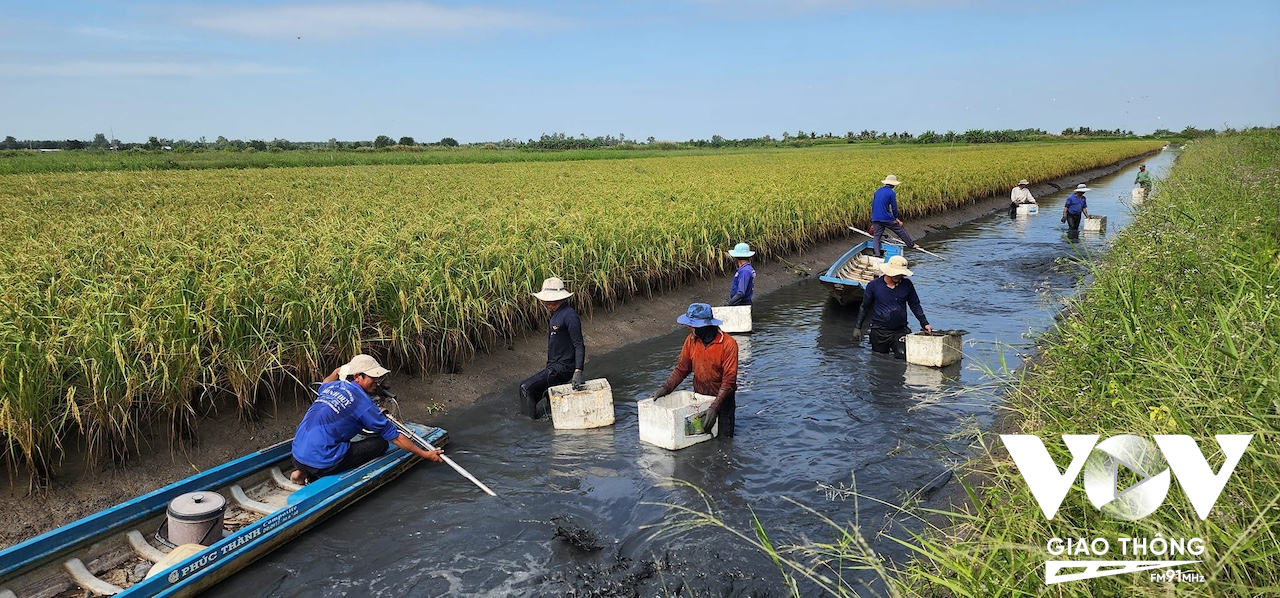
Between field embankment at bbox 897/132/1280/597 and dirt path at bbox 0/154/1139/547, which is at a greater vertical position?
field embankment at bbox 897/132/1280/597

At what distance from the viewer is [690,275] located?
1509cm

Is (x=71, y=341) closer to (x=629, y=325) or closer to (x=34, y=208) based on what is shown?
(x=629, y=325)

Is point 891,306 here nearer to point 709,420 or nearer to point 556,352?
point 709,420

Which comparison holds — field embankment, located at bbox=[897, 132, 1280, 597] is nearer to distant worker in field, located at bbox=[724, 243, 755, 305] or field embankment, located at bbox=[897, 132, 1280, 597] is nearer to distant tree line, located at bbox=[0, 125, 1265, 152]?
distant worker in field, located at bbox=[724, 243, 755, 305]

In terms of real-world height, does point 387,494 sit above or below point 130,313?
below

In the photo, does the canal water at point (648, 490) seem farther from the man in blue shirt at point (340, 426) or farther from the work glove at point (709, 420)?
the man in blue shirt at point (340, 426)

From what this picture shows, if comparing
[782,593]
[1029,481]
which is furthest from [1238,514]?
[782,593]

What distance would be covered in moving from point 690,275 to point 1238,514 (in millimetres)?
11897

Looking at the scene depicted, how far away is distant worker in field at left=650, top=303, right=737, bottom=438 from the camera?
7.58m

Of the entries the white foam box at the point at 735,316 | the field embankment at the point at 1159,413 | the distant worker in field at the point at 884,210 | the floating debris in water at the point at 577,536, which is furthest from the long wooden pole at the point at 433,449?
the distant worker in field at the point at 884,210

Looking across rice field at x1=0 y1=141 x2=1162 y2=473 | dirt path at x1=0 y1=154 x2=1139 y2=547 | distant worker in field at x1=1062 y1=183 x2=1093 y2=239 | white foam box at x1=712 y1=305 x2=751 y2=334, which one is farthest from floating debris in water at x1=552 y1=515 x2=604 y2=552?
distant worker in field at x1=1062 y1=183 x2=1093 y2=239

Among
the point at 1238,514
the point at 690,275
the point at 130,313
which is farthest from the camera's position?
the point at 690,275

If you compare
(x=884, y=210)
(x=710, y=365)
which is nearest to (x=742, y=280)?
(x=710, y=365)
